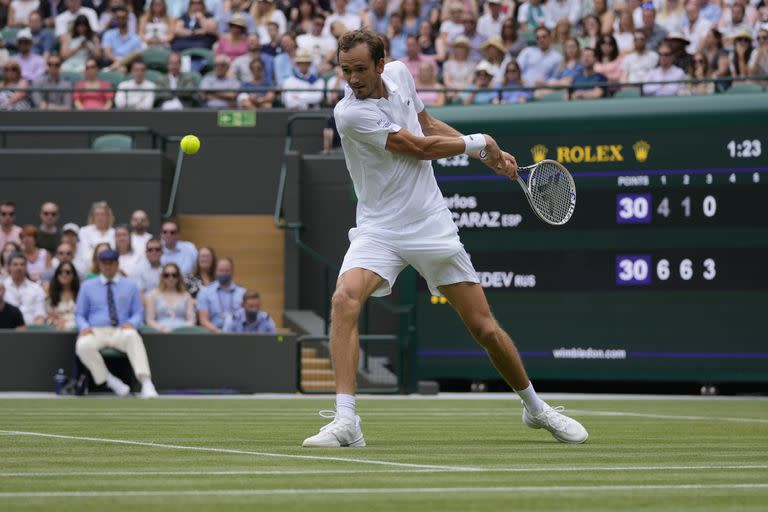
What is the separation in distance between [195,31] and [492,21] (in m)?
4.69

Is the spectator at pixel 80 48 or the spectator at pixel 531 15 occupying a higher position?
the spectator at pixel 531 15

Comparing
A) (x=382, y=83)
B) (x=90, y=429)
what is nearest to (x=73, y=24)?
(x=90, y=429)

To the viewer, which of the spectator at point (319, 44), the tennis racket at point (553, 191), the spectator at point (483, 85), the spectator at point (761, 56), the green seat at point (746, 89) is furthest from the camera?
the spectator at point (319, 44)

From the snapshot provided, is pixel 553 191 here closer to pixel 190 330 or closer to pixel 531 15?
pixel 190 330

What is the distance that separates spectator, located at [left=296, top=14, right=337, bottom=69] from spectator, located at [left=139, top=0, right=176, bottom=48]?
229 cm

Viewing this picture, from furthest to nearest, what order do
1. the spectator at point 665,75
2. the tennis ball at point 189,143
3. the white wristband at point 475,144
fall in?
1. the spectator at point 665,75
2. the tennis ball at point 189,143
3. the white wristband at point 475,144

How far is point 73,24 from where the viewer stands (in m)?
24.4

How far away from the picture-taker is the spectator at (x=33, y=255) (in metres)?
19.4

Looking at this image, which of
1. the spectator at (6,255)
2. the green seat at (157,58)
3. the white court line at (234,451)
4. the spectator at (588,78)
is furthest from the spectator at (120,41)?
the white court line at (234,451)

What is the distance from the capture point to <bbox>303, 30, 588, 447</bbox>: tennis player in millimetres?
8086

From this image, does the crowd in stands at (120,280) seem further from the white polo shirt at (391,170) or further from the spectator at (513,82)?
the white polo shirt at (391,170)

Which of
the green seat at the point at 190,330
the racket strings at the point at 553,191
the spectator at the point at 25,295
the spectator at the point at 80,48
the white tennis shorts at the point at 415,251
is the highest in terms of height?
the spectator at the point at 80,48

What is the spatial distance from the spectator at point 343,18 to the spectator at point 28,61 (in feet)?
14.4

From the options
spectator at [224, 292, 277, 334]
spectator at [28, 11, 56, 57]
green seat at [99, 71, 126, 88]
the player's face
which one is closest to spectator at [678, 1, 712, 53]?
spectator at [224, 292, 277, 334]
